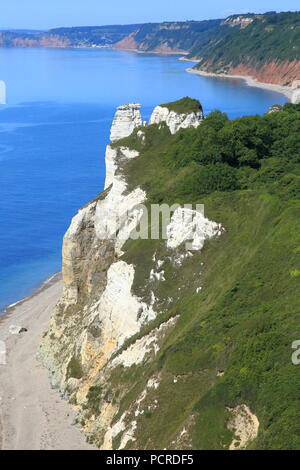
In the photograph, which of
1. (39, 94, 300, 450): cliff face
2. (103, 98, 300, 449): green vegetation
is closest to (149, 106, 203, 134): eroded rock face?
(39, 94, 300, 450): cliff face

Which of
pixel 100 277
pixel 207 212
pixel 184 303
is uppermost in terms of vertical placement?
pixel 207 212

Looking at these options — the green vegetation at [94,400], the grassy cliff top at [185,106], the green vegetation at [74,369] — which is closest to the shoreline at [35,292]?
the green vegetation at [74,369]

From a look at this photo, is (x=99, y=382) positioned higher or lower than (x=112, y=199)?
lower

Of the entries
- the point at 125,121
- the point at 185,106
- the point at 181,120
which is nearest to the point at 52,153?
the point at 125,121

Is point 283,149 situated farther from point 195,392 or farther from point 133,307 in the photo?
point 195,392

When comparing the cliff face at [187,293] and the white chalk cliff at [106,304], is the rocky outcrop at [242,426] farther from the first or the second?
the white chalk cliff at [106,304]
